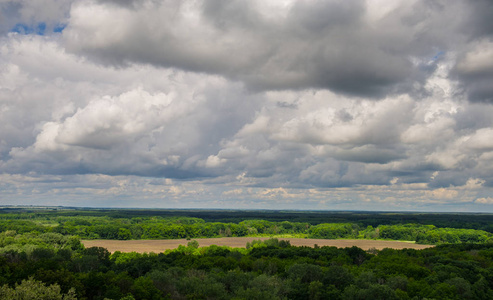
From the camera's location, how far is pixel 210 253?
96.3 meters

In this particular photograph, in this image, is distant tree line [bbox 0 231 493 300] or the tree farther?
distant tree line [bbox 0 231 493 300]

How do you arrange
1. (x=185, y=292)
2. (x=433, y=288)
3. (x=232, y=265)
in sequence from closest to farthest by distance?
(x=185, y=292), (x=433, y=288), (x=232, y=265)

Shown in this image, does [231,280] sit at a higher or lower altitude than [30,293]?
lower

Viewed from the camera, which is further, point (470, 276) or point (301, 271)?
point (470, 276)

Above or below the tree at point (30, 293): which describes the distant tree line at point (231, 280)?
below

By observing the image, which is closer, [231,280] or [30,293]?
[30,293]

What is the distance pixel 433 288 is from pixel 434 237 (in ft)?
517

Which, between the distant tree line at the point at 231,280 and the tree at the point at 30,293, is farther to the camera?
the distant tree line at the point at 231,280

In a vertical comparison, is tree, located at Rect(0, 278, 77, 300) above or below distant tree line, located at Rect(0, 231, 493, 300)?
above

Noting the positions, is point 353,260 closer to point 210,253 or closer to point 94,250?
point 210,253

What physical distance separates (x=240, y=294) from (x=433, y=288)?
27.9 m

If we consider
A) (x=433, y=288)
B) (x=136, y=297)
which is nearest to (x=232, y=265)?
(x=136, y=297)

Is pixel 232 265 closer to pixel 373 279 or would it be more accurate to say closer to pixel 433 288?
pixel 373 279

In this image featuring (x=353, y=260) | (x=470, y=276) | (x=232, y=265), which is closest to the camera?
(x=470, y=276)
